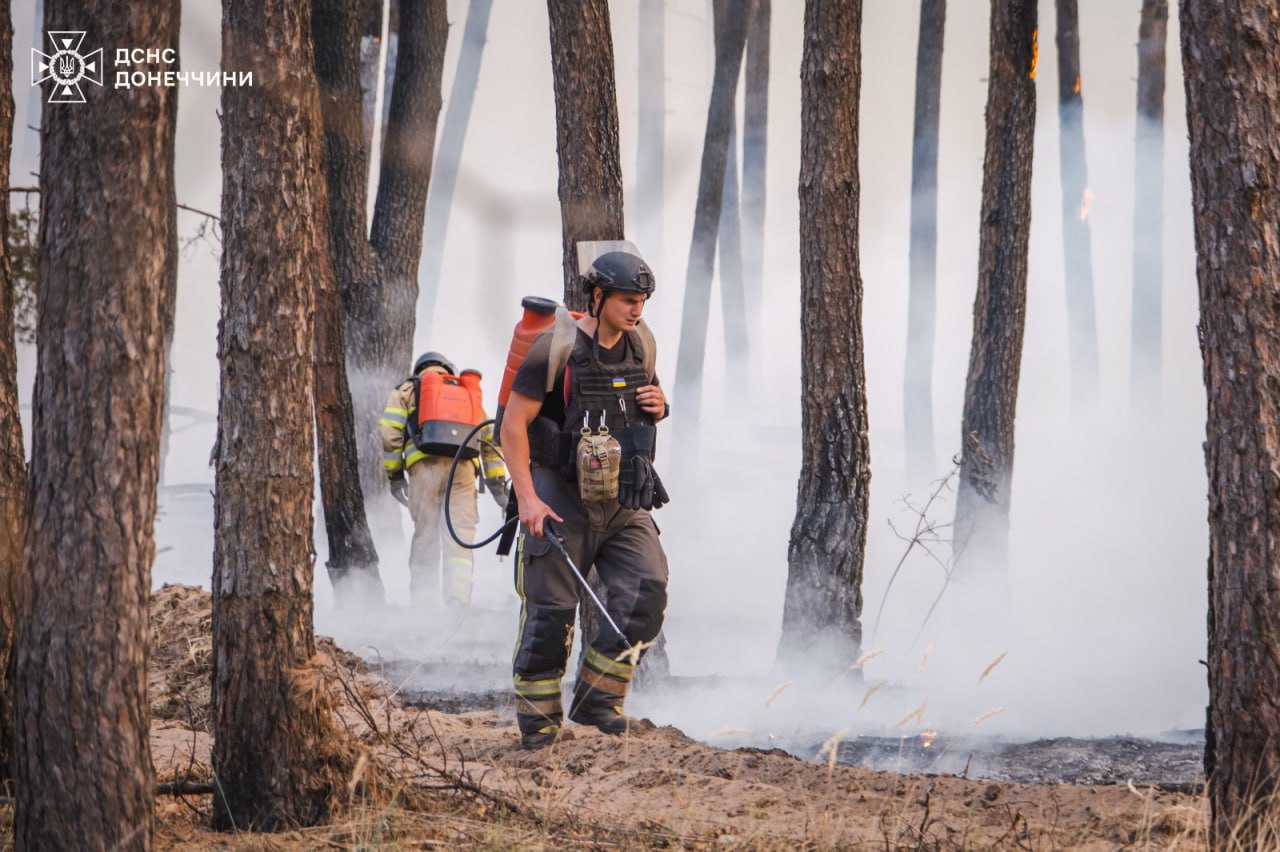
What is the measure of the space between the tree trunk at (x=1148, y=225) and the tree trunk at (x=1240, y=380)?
1409 cm

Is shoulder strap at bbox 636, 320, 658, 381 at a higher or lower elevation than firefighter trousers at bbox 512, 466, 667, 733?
higher

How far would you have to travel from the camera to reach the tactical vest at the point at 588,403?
4746mm

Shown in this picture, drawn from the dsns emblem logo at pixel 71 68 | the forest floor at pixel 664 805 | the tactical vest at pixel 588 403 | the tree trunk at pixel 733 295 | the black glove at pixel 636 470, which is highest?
the tree trunk at pixel 733 295

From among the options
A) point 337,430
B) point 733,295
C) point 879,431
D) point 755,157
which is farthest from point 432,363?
point 879,431

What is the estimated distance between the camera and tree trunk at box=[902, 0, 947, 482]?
17.5 meters

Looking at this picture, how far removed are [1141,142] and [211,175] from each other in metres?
14.0

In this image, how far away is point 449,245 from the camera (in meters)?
23.9

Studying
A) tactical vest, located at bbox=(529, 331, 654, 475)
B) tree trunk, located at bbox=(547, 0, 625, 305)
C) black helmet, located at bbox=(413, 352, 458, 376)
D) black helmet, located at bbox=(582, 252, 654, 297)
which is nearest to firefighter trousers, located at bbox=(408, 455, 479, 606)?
black helmet, located at bbox=(413, 352, 458, 376)

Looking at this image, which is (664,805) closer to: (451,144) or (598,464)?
(598,464)

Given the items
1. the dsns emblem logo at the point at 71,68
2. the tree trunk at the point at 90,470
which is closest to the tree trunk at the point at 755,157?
the dsns emblem logo at the point at 71,68

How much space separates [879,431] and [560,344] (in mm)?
22206

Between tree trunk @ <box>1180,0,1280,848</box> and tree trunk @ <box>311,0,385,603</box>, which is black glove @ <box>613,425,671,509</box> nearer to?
tree trunk @ <box>1180,0,1280,848</box>

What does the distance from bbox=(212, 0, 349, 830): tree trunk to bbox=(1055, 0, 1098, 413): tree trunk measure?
1197cm

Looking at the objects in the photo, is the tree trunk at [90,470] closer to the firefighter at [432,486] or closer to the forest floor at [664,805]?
the forest floor at [664,805]
